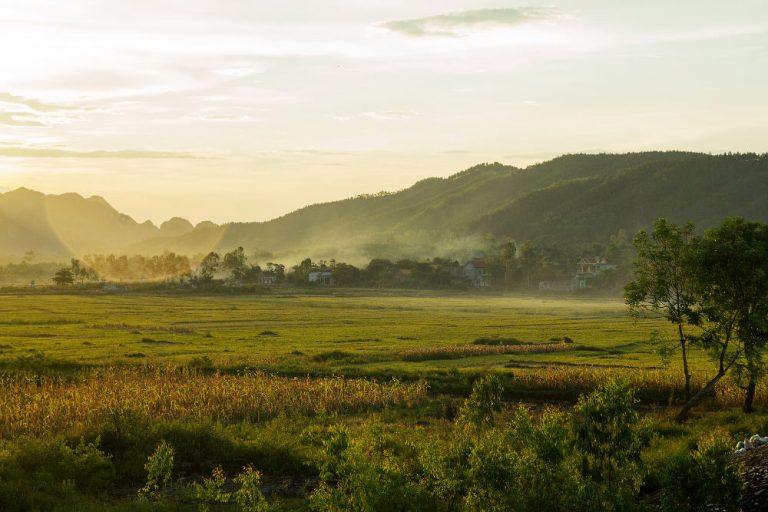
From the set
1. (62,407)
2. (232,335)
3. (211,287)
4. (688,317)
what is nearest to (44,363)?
(62,407)

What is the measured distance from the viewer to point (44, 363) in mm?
49281

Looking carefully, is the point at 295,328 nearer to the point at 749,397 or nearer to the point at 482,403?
the point at 749,397

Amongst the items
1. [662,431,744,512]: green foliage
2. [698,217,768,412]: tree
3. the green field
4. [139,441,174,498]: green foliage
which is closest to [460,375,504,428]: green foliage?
[139,441,174,498]: green foliage

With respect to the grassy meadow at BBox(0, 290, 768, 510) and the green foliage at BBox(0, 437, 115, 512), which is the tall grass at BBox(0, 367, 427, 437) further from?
the green foliage at BBox(0, 437, 115, 512)

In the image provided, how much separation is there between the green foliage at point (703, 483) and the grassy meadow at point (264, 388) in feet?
22.7

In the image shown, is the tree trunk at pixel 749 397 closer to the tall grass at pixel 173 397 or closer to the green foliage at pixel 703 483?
the tall grass at pixel 173 397

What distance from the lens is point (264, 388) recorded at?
41375 mm

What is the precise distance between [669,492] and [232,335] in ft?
233

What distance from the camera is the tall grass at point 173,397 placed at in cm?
3309

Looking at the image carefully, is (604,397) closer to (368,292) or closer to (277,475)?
(277,475)

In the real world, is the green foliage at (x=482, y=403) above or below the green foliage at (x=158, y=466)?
above

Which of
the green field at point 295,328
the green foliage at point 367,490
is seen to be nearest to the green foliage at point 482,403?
the green foliage at point 367,490

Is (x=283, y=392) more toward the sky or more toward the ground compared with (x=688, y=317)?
more toward the ground

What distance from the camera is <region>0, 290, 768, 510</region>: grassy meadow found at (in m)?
26.2
